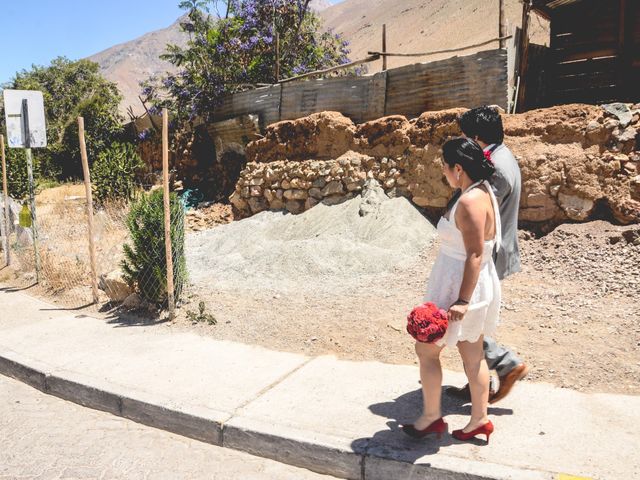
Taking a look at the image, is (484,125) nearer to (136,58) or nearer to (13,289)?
(13,289)

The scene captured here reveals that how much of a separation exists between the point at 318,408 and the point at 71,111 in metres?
24.7

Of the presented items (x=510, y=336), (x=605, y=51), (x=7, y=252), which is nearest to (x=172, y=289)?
(x=510, y=336)

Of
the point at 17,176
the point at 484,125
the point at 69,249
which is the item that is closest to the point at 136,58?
the point at 17,176

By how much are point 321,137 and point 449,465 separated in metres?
7.99

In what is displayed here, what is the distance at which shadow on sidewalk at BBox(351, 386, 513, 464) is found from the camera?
3.09 meters

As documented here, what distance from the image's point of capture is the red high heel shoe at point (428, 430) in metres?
3.14

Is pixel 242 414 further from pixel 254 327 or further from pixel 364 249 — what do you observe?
pixel 364 249

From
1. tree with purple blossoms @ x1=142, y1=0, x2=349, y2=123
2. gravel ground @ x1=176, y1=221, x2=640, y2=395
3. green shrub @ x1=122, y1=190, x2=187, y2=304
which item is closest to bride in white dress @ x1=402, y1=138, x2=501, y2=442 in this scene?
gravel ground @ x1=176, y1=221, x2=640, y2=395

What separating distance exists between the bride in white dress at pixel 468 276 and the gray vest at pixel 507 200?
1.19 ft

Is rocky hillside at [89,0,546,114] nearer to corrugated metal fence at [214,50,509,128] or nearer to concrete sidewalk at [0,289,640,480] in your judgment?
corrugated metal fence at [214,50,509,128]

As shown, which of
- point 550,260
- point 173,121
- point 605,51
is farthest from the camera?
point 173,121

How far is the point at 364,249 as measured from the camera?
312 inches

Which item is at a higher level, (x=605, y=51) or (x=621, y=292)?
(x=605, y=51)

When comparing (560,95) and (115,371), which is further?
(560,95)
